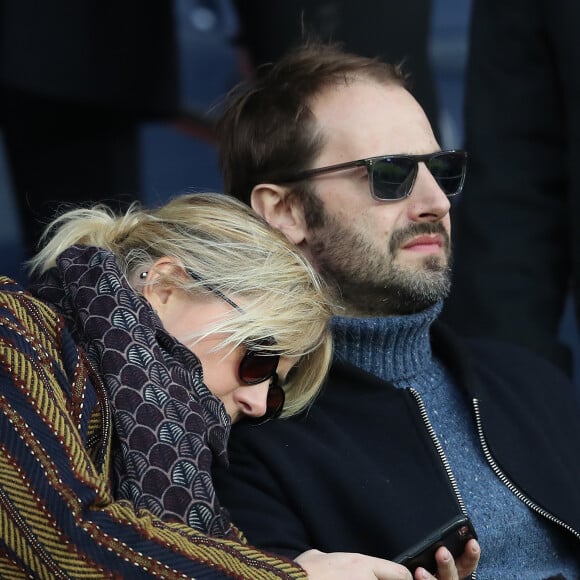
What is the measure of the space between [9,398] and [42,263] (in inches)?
26.9

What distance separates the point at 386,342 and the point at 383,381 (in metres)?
0.08

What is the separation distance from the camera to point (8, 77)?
3.48m

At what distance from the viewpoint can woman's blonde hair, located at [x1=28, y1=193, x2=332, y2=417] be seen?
213cm

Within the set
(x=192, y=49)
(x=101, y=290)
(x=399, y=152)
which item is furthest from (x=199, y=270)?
(x=192, y=49)

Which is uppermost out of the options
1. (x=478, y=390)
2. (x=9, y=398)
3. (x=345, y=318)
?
(x=9, y=398)

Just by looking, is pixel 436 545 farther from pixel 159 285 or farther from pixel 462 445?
pixel 159 285

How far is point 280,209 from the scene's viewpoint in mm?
2559

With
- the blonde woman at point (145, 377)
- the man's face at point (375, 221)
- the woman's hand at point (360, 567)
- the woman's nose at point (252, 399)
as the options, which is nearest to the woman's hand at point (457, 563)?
A: the woman's hand at point (360, 567)

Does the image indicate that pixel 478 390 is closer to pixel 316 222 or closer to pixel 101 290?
pixel 316 222

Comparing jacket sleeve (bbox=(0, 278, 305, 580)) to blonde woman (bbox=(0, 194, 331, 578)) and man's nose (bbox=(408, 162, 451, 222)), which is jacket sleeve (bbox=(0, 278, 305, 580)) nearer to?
blonde woman (bbox=(0, 194, 331, 578))

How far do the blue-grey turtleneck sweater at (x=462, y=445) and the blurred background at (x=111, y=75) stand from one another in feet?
2.77

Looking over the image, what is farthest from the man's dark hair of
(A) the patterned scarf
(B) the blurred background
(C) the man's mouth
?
(A) the patterned scarf

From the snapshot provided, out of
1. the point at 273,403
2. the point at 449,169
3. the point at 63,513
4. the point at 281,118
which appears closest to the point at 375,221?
the point at 449,169

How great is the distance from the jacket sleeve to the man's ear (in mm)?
804
